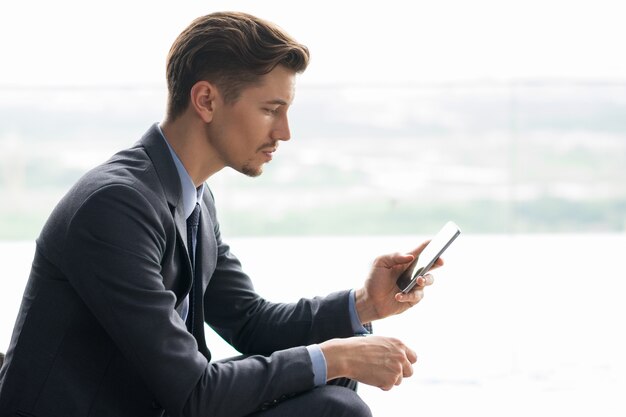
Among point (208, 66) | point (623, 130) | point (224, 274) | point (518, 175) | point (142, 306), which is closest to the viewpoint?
point (142, 306)

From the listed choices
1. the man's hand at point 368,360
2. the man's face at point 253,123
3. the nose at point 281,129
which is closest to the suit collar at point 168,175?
the man's face at point 253,123

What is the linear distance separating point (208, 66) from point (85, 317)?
0.50m

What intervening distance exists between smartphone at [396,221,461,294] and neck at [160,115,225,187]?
0.44 meters

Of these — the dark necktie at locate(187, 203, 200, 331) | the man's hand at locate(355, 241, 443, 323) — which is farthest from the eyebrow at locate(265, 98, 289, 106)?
the man's hand at locate(355, 241, 443, 323)

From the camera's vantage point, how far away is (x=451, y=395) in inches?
146

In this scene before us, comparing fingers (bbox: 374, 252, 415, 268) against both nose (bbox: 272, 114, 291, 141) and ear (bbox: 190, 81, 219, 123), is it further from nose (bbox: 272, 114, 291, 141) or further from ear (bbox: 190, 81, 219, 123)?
ear (bbox: 190, 81, 219, 123)

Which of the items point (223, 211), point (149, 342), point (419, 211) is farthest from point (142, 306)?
point (419, 211)

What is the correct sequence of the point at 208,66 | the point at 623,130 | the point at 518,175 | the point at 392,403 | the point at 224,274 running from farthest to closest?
1. the point at 623,130
2. the point at 518,175
3. the point at 392,403
4. the point at 224,274
5. the point at 208,66

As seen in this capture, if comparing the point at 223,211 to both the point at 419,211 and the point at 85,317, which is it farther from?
the point at 85,317

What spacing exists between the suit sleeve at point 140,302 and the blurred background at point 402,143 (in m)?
2.95

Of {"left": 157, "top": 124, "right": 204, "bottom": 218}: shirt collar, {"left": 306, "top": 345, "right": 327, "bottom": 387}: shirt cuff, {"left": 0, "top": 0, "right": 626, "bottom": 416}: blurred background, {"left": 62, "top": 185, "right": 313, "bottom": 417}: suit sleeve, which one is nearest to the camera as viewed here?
{"left": 62, "top": 185, "right": 313, "bottom": 417}: suit sleeve

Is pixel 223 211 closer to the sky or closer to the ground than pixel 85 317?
closer to the ground

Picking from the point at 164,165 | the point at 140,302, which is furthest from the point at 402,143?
the point at 140,302

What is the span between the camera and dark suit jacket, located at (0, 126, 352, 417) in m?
1.60
